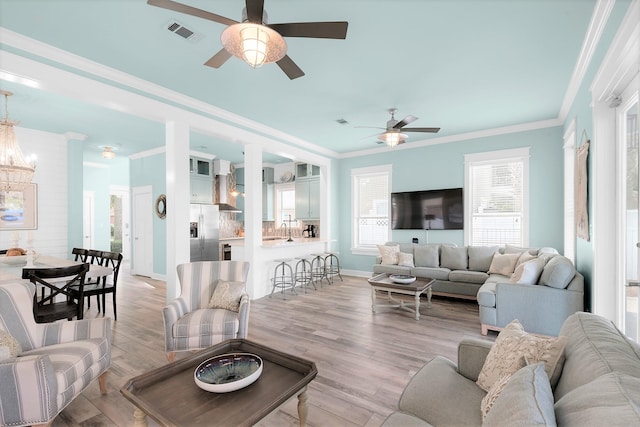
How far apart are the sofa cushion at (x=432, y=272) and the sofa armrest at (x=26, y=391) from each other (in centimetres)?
506

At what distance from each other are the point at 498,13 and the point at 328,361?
11.3 ft

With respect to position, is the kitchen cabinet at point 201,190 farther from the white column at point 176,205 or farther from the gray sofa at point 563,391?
the gray sofa at point 563,391

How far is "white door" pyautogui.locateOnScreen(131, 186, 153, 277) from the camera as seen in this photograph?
706cm

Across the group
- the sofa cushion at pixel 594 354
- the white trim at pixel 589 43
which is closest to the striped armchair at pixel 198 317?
the sofa cushion at pixel 594 354

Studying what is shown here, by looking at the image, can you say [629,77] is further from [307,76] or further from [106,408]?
[106,408]

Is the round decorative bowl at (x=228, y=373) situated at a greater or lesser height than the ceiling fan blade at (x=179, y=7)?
lesser

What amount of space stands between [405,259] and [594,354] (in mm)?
4636

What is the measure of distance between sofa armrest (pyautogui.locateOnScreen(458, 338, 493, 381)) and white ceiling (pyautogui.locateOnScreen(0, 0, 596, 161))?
99.2 inches

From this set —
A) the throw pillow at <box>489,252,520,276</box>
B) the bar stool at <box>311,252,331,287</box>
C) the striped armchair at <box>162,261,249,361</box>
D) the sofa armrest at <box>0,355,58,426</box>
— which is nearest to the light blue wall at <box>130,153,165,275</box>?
the bar stool at <box>311,252,331,287</box>

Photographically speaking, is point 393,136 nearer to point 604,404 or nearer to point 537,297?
point 537,297

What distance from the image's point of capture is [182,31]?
2.66 m

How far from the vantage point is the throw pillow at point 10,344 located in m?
1.95

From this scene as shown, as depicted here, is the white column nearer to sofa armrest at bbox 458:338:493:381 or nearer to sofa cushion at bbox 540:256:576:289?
sofa armrest at bbox 458:338:493:381

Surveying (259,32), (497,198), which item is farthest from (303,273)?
(259,32)
